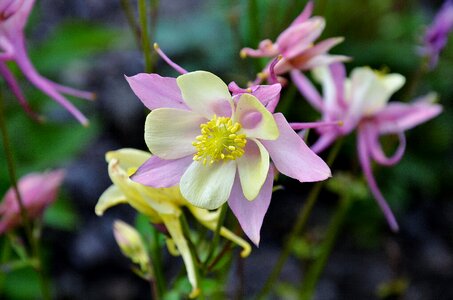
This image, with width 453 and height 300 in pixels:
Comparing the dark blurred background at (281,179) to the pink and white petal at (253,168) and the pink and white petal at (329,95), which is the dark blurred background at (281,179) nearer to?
the pink and white petal at (329,95)

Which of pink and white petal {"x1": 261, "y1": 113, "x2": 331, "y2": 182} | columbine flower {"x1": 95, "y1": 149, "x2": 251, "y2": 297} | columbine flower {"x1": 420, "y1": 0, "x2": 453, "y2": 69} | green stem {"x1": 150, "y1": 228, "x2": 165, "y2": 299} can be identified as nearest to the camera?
pink and white petal {"x1": 261, "y1": 113, "x2": 331, "y2": 182}

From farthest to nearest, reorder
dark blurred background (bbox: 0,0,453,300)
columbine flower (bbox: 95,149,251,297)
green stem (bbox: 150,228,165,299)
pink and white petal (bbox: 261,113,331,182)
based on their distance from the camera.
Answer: dark blurred background (bbox: 0,0,453,300) → green stem (bbox: 150,228,165,299) → columbine flower (bbox: 95,149,251,297) → pink and white petal (bbox: 261,113,331,182)

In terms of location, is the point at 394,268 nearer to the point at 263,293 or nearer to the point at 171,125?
the point at 263,293

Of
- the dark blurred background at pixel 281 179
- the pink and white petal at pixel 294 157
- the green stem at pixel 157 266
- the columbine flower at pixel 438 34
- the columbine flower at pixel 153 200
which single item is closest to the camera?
the pink and white petal at pixel 294 157

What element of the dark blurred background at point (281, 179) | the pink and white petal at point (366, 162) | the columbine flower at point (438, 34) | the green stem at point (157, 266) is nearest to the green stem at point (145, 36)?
the green stem at point (157, 266)

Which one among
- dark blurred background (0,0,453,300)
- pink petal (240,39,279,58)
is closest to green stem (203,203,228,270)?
pink petal (240,39,279,58)

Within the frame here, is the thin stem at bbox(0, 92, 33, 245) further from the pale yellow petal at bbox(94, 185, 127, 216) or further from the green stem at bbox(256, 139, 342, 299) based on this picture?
the green stem at bbox(256, 139, 342, 299)

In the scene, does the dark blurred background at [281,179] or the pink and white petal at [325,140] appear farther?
the dark blurred background at [281,179]

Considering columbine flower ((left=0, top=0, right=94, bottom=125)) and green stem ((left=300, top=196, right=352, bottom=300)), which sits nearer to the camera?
columbine flower ((left=0, top=0, right=94, bottom=125))
